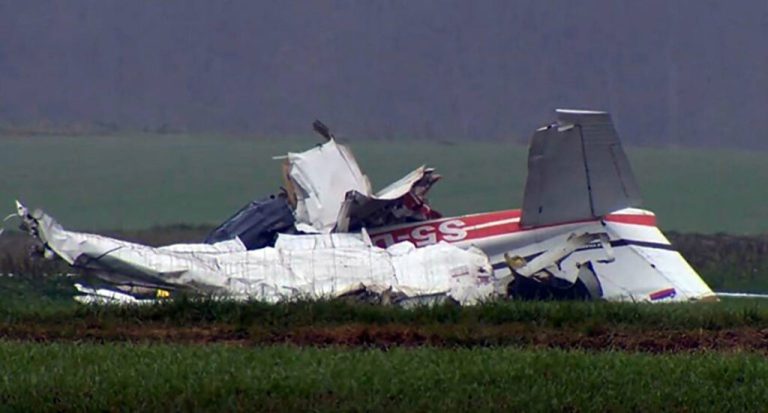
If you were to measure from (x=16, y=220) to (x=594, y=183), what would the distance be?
6.38 metres

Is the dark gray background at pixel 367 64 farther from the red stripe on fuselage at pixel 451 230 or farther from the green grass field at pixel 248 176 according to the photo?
the red stripe on fuselage at pixel 451 230

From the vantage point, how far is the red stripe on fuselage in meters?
14.5

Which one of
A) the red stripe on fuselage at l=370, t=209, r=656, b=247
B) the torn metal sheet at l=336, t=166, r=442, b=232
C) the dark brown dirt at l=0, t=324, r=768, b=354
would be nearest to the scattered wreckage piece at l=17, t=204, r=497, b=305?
the torn metal sheet at l=336, t=166, r=442, b=232

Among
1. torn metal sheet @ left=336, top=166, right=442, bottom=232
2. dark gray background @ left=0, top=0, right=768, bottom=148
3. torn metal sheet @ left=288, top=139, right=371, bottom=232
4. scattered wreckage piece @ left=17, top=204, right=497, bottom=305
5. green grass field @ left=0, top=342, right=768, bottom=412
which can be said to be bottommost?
green grass field @ left=0, top=342, right=768, bottom=412

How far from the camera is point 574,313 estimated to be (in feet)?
35.3

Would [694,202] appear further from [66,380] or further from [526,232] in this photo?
[66,380]

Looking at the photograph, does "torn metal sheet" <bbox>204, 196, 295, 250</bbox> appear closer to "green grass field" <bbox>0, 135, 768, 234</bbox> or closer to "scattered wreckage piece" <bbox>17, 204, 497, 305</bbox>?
"scattered wreckage piece" <bbox>17, 204, 497, 305</bbox>

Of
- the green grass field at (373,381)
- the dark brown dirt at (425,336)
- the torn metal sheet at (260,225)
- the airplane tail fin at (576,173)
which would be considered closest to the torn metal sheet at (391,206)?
the torn metal sheet at (260,225)

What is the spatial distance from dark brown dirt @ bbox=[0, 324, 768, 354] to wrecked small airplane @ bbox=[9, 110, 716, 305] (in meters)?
2.24

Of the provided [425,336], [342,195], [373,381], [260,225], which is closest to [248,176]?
[260,225]

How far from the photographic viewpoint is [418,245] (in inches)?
565

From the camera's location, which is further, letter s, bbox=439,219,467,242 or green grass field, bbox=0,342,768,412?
letter s, bbox=439,219,467,242

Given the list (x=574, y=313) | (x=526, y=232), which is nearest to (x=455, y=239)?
(x=526, y=232)

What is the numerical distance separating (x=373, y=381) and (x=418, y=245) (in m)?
5.73
